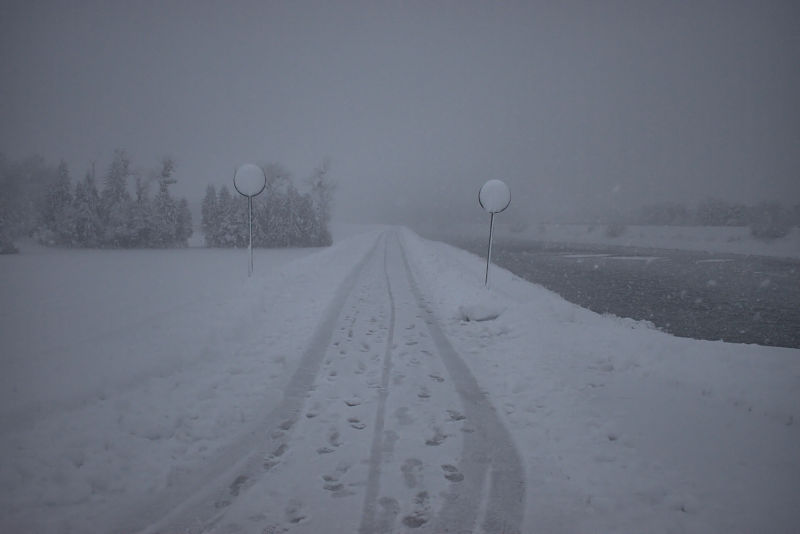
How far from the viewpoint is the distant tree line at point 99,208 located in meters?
26.1

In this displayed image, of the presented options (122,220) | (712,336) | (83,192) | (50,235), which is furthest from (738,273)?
(50,235)

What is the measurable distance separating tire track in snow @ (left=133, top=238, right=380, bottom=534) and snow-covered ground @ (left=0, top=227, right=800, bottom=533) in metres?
0.03

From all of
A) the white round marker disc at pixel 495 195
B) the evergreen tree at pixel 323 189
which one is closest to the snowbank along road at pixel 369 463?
the white round marker disc at pixel 495 195

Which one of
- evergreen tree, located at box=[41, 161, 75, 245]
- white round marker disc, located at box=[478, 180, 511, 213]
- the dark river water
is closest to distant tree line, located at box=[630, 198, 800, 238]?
the dark river water

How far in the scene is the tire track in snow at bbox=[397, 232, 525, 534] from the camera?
267 cm

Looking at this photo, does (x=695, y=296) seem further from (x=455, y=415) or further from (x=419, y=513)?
(x=419, y=513)

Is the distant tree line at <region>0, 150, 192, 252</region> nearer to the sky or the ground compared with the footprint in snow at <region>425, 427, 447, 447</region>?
nearer to the sky

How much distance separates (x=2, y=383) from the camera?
15.1 ft

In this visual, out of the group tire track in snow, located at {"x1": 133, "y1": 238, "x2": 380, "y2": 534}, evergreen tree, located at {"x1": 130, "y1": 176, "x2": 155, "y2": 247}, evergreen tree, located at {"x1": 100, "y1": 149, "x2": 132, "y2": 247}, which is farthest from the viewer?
evergreen tree, located at {"x1": 130, "y1": 176, "x2": 155, "y2": 247}

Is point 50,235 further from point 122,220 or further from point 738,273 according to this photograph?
point 738,273

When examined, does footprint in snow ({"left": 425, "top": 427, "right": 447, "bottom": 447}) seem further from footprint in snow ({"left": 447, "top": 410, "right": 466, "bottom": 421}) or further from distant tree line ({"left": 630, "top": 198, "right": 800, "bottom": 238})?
distant tree line ({"left": 630, "top": 198, "right": 800, "bottom": 238})

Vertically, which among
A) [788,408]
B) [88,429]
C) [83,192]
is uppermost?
[83,192]

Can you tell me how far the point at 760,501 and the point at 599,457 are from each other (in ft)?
3.89

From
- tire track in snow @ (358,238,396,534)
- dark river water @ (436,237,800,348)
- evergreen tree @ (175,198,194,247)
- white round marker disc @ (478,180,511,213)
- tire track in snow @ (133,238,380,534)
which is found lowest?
tire track in snow @ (133,238,380,534)
